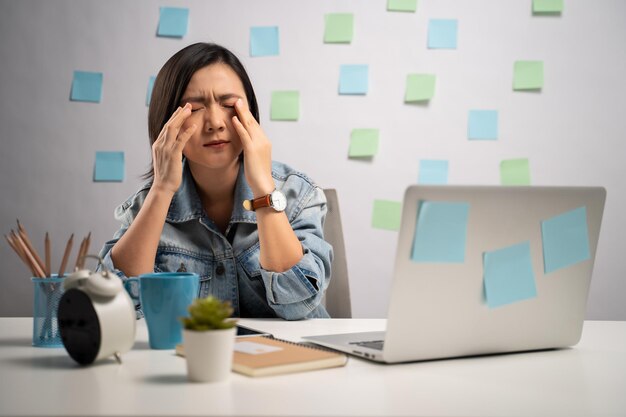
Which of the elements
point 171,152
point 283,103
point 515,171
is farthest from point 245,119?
point 515,171

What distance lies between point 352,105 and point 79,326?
173 centimetres

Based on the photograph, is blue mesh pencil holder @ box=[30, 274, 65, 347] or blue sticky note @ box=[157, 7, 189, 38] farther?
blue sticky note @ box=[157, 7, 189, 38]

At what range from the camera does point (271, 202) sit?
1.27m

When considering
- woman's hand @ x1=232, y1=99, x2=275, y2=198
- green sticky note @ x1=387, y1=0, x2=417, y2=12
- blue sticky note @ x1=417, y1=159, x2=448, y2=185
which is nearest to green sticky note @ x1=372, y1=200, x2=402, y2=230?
blue sticky note @ x1=417, y1=159, x2=448, y2=185

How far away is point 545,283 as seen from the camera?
817mm

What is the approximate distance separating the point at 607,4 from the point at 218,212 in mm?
1727

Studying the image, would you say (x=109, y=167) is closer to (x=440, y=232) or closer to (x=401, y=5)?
(x=401, y=5)

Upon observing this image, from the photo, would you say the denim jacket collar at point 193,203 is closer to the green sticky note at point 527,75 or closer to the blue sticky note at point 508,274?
the blue sticky note at point 508,274

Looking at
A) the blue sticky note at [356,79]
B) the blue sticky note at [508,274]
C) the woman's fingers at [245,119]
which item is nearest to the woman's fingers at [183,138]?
the woman's fingers at [245,119]

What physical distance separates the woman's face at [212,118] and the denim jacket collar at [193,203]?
0.06 meters

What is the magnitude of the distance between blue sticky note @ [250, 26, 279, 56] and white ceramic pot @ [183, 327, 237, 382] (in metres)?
1.76

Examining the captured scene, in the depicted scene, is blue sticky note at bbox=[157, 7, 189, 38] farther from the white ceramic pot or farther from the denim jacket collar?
the white ceramic pot

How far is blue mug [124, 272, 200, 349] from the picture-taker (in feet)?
2.67

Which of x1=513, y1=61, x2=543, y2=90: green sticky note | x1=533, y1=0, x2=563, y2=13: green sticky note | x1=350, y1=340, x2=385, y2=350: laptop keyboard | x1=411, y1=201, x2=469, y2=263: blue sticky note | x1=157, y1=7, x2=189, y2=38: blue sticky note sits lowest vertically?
x1=350, y1=340, x2=385, y2=350: laptop keyboard
